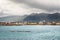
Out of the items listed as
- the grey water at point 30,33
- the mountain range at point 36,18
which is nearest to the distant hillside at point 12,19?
the mountain range at point 36,18

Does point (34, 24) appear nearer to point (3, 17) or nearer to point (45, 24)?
point (45, 24)

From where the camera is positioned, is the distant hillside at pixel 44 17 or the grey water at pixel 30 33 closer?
the distant hillside at pixel 44 17

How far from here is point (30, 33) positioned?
13.1ft

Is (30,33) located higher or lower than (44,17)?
lower

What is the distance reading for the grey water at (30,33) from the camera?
3.79 m

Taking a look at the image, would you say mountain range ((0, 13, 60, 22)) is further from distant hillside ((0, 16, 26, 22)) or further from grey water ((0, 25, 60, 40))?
grey water ((0, 25, 60, 40))

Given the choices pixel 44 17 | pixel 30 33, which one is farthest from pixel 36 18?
pixel 30 33

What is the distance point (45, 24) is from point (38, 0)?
0.46m

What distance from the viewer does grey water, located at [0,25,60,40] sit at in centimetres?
379

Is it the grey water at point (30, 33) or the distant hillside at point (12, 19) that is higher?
the distant hillside at point (12, 19)

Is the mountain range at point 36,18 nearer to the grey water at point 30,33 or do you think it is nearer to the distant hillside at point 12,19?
the distant hillside at point 12,19

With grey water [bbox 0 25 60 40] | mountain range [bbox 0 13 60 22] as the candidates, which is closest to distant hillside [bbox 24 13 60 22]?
mountain range [bbox 0 13 60 22]

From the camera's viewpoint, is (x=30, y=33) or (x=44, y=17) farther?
(x=30, y=33)

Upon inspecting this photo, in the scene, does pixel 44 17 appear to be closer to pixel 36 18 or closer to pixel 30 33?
pixel 36 18
